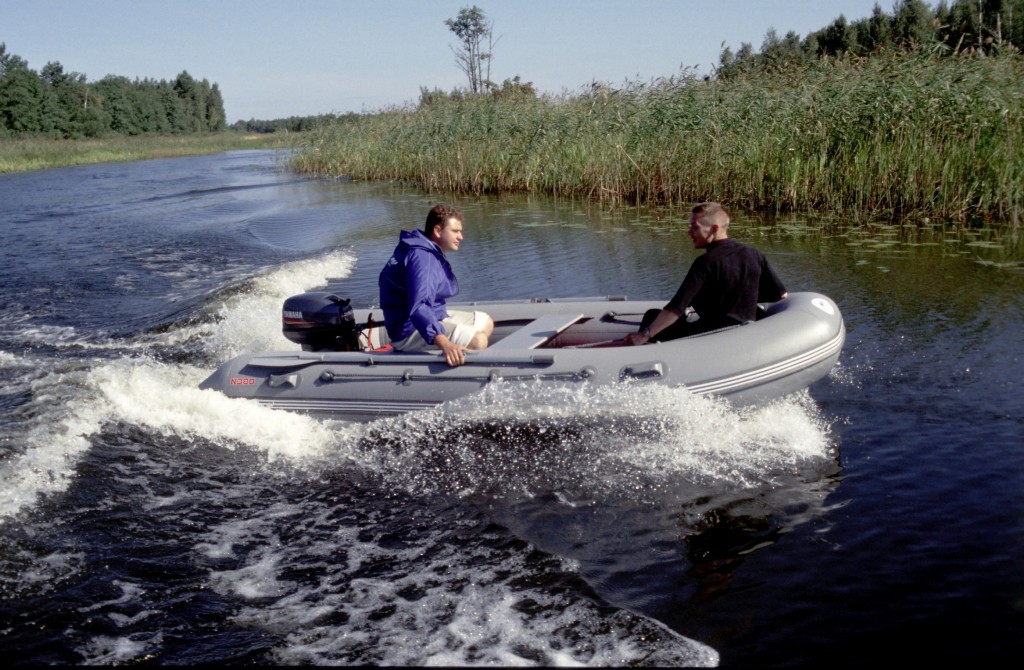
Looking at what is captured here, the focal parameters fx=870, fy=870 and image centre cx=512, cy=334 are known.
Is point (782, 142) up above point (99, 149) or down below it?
below

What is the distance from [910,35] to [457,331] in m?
17.6

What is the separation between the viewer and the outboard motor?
5957 millimetres

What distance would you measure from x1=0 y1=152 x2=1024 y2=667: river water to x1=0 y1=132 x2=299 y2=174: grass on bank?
26.8 m

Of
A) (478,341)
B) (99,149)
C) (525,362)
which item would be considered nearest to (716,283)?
(525,362)

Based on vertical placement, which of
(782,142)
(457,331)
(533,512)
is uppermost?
(782,142)

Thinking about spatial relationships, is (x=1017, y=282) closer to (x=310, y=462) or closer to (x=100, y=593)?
(x=310, y=462)

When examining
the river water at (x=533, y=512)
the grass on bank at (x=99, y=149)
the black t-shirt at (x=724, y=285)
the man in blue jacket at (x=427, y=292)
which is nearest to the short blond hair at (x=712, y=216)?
the black t-shirt at (x=724, y=285)

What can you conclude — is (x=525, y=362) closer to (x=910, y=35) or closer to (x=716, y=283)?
(x=716, y=283)

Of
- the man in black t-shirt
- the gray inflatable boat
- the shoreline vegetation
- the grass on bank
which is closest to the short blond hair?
the man in black t-shirt

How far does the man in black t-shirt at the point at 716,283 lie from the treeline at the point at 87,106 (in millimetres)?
53392

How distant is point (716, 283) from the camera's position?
526 centimetres

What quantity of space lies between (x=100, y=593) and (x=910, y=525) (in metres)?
3.70

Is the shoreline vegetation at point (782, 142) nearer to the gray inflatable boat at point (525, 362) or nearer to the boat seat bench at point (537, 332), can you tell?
the gray inflatable boat at point (525, 362)

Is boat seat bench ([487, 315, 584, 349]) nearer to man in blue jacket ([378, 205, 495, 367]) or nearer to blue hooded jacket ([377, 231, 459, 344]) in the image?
man in blue jacket ([378, 205, 495, 367])
